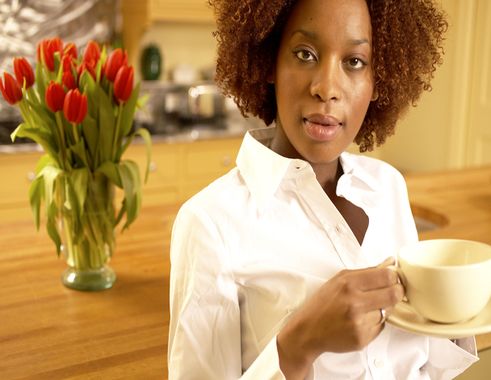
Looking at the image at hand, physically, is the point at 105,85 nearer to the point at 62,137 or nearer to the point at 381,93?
the point at 62,137

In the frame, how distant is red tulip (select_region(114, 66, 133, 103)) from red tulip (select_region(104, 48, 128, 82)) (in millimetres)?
19

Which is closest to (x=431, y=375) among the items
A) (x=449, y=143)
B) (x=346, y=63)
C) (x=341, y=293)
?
(x=341, y=293)

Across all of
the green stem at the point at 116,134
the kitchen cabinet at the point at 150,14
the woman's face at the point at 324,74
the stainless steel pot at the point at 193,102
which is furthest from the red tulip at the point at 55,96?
the stainless steel pot at the point at 193,102

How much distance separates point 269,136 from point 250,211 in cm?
19

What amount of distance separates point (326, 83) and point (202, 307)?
32 centimetres

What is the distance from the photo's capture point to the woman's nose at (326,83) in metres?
0.83

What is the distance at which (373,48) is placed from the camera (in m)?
0.92

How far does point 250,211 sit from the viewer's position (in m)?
0.84

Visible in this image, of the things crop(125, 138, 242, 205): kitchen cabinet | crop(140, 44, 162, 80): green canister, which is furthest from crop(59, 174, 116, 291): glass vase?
crop(140, 44, 162, 80): green canister

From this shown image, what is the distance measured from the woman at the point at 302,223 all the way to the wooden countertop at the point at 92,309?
0.22 metres

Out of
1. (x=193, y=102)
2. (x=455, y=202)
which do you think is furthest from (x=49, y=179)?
(x=193, y=102)

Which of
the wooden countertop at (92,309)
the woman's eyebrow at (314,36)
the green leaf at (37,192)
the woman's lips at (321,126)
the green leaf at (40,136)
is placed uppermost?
the woman's eyebrow at (314,36)

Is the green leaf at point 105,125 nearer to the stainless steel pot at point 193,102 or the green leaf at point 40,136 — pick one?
the green leaf at point 40,136

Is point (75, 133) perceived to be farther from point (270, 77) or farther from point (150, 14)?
point (150, 14)
